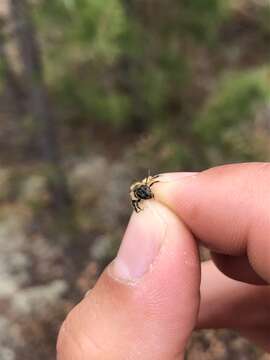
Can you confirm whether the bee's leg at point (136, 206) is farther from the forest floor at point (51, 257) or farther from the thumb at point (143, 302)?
the forest floor at point (51, 257)

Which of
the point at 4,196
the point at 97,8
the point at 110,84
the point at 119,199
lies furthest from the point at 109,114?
the point at 97,8

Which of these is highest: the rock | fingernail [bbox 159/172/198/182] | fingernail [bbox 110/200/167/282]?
the rock

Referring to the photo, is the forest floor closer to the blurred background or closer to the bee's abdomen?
the blurred background

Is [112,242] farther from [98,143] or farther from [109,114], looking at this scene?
[98,143]

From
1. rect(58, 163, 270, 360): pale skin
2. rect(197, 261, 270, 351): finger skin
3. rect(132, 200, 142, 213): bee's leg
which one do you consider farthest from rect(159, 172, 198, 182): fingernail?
rect(197, 261, 270, 351): finger skin

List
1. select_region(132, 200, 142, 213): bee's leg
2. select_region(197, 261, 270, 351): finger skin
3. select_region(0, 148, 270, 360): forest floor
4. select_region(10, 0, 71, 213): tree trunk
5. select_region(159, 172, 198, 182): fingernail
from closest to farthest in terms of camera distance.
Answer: select_region(132, 200, 142, 213): bee's leg → select_region(159, 172, 198, 182): fingernail → select_region(197, 261, 270, 351): finger skin → select_region(0, 148, 270, 360): forest floor → select_region(10, 0, 71, 213): tree trunk

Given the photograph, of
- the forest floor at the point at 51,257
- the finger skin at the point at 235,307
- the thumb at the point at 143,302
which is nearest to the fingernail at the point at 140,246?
the thumb at the point at 143,302
